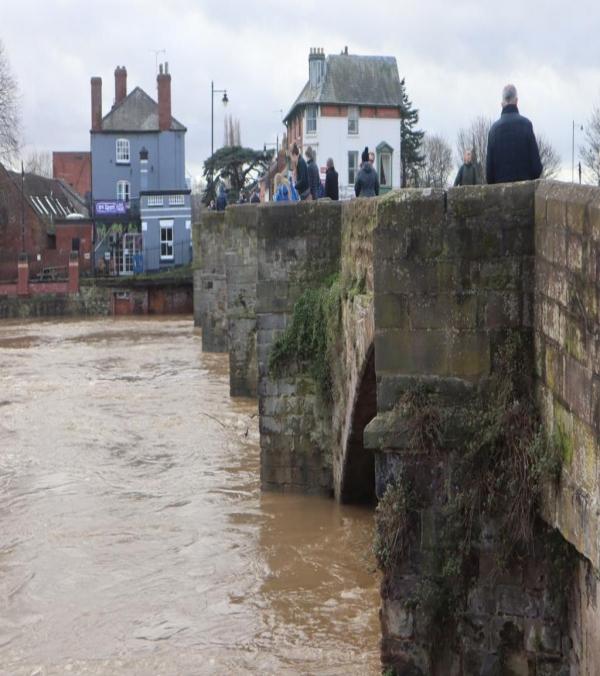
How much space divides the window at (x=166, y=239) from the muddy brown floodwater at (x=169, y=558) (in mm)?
37550

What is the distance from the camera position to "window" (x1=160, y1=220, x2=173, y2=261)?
59812 millimetres

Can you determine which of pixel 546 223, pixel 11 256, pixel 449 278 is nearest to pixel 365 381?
pixel 449 278

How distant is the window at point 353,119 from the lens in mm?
55062

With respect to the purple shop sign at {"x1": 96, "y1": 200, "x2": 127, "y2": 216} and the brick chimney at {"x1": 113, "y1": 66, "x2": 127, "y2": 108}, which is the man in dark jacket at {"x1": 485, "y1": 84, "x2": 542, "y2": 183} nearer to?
the purple shop sign at {"x1": 96, "y1": 200, "x2": 127, "y2": 216}

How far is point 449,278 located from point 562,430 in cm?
141

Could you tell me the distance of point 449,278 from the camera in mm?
7535

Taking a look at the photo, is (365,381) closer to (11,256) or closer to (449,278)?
(449,278)

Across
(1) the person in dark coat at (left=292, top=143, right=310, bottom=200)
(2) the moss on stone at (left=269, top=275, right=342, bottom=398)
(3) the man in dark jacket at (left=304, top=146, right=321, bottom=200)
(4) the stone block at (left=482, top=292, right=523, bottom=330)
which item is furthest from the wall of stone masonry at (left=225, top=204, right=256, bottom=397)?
(4) the stone block at (left=482, top=292, right=523, bottom=330)

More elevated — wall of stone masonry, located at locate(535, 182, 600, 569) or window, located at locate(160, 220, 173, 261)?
window, located at locate(160, 220, 173, 261)

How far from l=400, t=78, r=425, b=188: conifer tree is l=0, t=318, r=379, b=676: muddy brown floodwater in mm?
34889

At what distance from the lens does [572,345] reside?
629cm

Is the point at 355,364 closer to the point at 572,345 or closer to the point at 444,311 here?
the point at 444,311

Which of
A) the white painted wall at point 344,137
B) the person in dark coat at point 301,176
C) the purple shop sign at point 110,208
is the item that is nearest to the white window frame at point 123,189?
the purple shop sign at point 110,208

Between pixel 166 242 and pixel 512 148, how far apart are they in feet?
172
